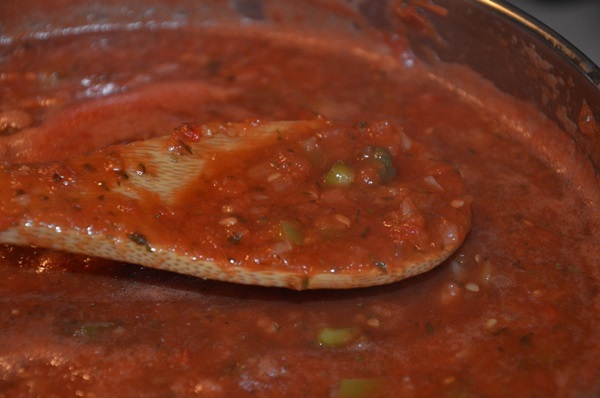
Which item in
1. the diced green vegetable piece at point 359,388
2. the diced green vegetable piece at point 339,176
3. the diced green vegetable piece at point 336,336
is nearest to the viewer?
the diced green vegetable piece at point 359,388

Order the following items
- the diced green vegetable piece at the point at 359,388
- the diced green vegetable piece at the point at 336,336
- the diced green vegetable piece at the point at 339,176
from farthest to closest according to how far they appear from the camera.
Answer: the diced green vegetable piece at the point at 339,176, the diced green vegetable piece at the point at 336,336, the diced green vegetable piece at the point at 359,388

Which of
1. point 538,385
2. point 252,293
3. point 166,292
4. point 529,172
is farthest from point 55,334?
point 529,172

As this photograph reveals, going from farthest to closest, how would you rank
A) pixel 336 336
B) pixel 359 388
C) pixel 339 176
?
pixel 339 176 → pixel 336 336 → pixel 359 388

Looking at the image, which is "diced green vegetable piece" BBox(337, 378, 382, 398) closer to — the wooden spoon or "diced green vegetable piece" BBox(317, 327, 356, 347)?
"diced green vegetable piece" BBox(317, 327, 356, 347)

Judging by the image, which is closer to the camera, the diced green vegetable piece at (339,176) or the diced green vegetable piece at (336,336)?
the diced green vegetable piece at (336,336)

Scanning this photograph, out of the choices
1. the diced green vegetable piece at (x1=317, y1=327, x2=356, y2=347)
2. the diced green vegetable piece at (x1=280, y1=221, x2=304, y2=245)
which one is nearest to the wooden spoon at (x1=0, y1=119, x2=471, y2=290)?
the diced green vegetable piece at (x1=280, y1=221, x2=304, y2=245)

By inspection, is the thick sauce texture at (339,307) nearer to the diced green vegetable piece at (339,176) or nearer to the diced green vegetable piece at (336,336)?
the diced green vegetable piece at (336,336)

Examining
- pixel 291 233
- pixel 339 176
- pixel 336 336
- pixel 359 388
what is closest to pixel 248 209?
pixel 291 233

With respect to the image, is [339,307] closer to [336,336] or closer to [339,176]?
[336,336]

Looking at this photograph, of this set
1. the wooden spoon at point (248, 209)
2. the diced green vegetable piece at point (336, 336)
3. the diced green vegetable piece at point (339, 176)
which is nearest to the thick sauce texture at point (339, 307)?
the diced green vegetable piece at point (336, 336)
